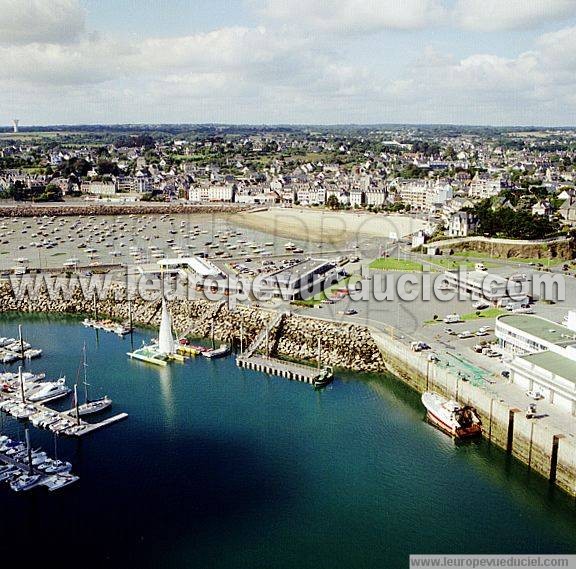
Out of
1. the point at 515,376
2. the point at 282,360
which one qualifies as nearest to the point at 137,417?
the point at 282,360

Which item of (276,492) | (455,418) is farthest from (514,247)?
(276,492)

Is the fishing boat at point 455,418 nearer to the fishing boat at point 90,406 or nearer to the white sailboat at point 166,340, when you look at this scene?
the fishing boat at point 90,406

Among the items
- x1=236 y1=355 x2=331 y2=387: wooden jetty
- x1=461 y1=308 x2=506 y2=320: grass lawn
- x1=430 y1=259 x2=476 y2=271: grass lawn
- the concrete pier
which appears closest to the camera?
x1=236 y1=355 x2=331 y2=387: wooden jetty

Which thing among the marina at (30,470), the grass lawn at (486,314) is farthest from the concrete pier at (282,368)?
the marina at (30,470)

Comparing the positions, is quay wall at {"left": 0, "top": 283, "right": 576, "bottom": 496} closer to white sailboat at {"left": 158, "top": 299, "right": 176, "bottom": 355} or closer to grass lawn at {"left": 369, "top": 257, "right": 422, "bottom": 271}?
white sailboat at {"left": 158, "top": 299, "right": 176, "bottom": 355}

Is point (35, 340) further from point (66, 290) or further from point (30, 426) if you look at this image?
point (30, 426)

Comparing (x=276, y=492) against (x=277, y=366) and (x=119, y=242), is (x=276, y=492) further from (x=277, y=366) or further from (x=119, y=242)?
(x=119, y=242)

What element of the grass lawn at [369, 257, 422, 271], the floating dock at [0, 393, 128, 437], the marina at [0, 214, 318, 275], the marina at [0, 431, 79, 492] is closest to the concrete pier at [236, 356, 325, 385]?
the floating dock at [0, 393, 128, 437]
